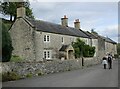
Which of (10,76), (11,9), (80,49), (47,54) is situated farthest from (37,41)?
(11,9)

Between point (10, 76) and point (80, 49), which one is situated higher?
point (80, 49)

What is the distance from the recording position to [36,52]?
41969 millimetres

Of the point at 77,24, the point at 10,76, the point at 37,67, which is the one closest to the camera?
the point at 10,76

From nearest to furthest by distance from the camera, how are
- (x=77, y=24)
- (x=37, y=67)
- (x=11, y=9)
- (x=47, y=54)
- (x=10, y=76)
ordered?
(x=10, y=76)
(x=37, y=67)
(x=47, y=54)
(x=11, y=9)
(x=77, y=24)

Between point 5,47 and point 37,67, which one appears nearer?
point 5,47

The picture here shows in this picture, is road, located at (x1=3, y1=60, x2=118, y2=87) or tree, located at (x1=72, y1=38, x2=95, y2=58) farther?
tree, located at (x1=72, y1=38, x2=95, y2=58)

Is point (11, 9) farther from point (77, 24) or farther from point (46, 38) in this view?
point (46, 38)

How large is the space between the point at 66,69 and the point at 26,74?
357 inches

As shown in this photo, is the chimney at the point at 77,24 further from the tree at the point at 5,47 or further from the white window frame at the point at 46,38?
the tree at the point at 5,47

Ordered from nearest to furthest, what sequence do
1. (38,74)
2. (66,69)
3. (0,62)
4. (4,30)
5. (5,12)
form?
(0,62)
(4,30)
(38,74)
(66,69)
(5,12)

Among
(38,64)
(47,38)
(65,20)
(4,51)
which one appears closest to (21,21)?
(47,38)

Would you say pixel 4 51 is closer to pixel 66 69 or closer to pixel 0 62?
pixel 0 62

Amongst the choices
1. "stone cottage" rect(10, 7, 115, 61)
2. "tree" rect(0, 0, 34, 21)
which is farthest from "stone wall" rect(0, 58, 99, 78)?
"tree" rect(0, 0, 34, 21)

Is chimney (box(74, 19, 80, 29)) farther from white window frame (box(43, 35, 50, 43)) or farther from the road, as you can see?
the road
